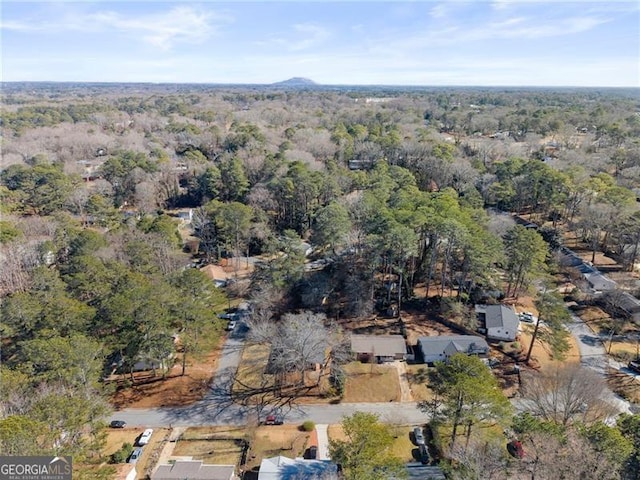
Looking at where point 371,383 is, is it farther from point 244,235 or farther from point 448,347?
point 244,235

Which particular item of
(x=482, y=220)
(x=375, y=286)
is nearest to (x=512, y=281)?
(x=482, y=220)

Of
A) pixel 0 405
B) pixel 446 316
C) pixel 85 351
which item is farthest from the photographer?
pixel 446 316

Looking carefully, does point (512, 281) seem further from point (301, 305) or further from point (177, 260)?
point (177, 260)

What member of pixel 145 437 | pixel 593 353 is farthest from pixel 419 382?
pixel 145 437

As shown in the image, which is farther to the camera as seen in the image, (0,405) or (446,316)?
(446,316)

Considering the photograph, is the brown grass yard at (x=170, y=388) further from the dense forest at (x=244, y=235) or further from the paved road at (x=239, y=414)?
the dense forest at (x=244, y=235)

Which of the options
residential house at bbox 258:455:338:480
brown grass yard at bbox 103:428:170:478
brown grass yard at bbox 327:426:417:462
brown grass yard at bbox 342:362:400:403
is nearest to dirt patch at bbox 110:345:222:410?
brown grass yard at bbox 103:428:170:478

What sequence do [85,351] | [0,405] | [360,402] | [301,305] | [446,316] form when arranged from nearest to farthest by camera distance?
[0,405] → [85,351] → [360,402] → [446,316] → [301,305]
